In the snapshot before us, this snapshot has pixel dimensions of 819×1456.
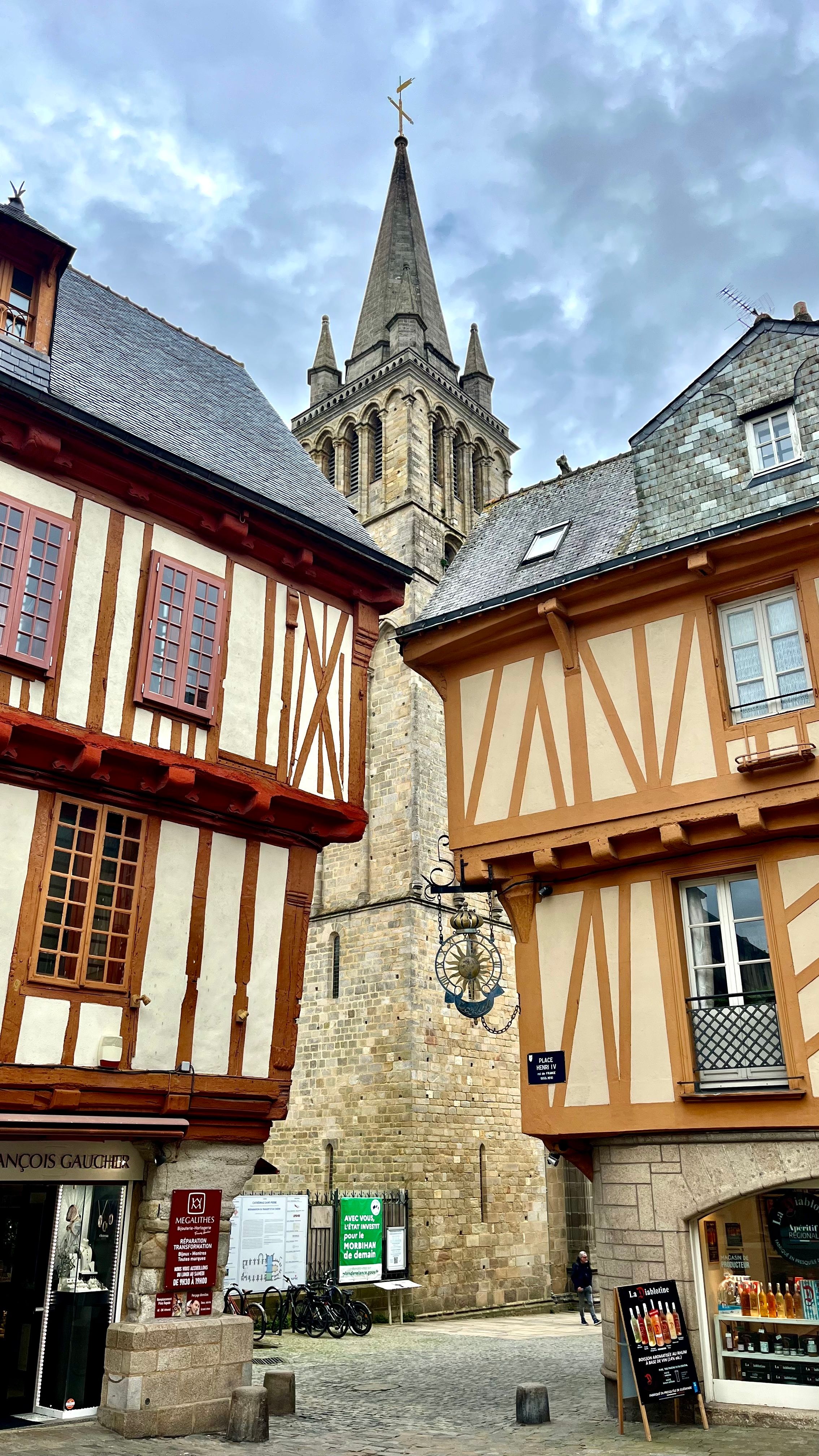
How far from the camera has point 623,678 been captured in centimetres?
938

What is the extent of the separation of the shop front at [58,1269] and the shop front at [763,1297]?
14.5ft

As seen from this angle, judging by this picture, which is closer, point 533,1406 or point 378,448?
point 533,1406

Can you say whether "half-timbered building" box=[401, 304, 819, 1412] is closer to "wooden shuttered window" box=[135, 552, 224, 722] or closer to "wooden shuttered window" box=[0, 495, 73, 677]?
"wooden shuttered window" box=[135, 552, 224, 722]

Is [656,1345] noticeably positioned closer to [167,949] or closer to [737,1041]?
[737,1041]

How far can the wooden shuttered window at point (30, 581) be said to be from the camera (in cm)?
808

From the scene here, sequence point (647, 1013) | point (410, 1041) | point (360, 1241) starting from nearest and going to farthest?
point (647, 1013), point (360, 1241), point (410, 1041)

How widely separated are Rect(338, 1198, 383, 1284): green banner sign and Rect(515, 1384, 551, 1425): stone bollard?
8.10m

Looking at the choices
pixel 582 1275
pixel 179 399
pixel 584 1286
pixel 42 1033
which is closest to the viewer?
pixel 42 1033

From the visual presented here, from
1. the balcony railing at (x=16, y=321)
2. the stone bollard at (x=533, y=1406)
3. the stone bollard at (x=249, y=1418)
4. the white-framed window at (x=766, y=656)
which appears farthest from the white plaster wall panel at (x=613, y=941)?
the balcony railing at (x=16, y=321)

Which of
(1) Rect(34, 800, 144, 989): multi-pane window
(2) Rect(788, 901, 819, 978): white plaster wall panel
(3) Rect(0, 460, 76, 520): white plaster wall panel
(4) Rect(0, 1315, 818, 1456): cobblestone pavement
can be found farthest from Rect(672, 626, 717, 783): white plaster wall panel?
(3) Rect(0, 460, 76, 520): white plaster wall panel

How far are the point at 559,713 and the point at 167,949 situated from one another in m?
3.95

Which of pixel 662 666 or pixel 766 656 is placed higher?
pixel 662 666

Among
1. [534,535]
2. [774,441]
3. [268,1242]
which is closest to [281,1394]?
[268,1242]

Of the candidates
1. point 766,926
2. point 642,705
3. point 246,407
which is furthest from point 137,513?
point 766,926
